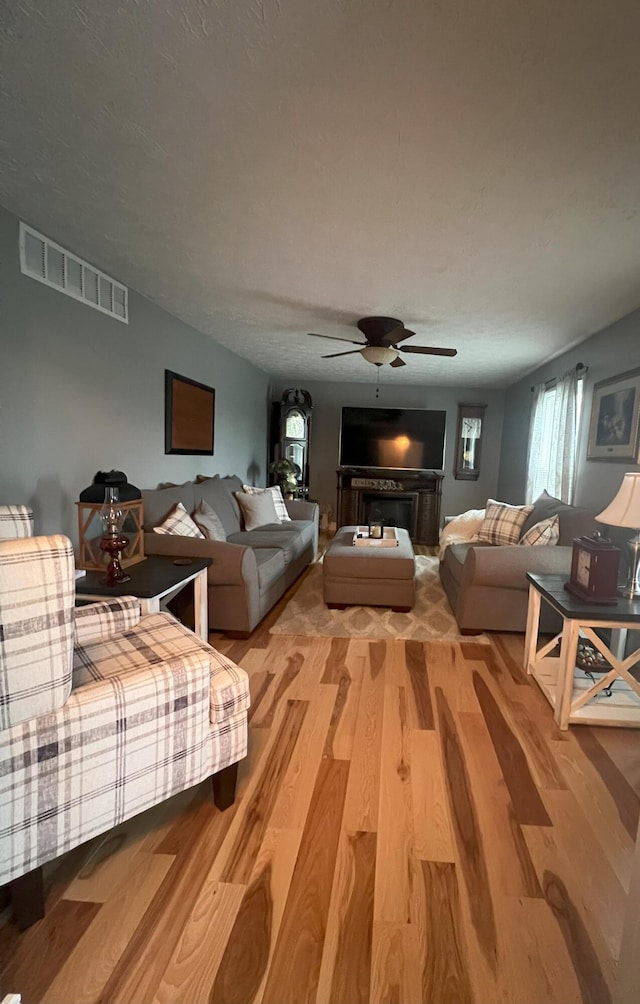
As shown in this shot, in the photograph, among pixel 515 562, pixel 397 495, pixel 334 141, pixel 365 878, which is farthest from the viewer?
pixel 397 495

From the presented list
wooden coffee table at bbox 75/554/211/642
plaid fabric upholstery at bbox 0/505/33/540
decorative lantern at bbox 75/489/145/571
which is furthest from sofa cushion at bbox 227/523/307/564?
plaid fabric upholstery at bbox 0/505/33/540

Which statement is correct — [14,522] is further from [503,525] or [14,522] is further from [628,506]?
[503,525]

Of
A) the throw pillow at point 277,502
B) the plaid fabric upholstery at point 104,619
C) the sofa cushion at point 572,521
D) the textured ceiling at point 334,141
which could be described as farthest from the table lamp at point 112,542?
the sofa cushion at point 572,521

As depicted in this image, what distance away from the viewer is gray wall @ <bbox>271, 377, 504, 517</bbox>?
7227 millimetres

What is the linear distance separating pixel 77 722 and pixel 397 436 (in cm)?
634

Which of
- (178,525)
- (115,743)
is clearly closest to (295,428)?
(178,525)

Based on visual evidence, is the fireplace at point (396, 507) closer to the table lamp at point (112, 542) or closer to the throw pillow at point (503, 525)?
the throw pillow at point (503, 525)

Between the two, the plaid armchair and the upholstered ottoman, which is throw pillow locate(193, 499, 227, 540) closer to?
the upholstered ottoman

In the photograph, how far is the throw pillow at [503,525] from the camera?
400 centimetres

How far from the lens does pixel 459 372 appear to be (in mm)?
5895

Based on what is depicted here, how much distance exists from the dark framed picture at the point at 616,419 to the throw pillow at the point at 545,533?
0.64 m

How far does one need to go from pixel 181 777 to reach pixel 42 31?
213cm

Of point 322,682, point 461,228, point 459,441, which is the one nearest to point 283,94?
point 461,228

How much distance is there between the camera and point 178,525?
318cm
